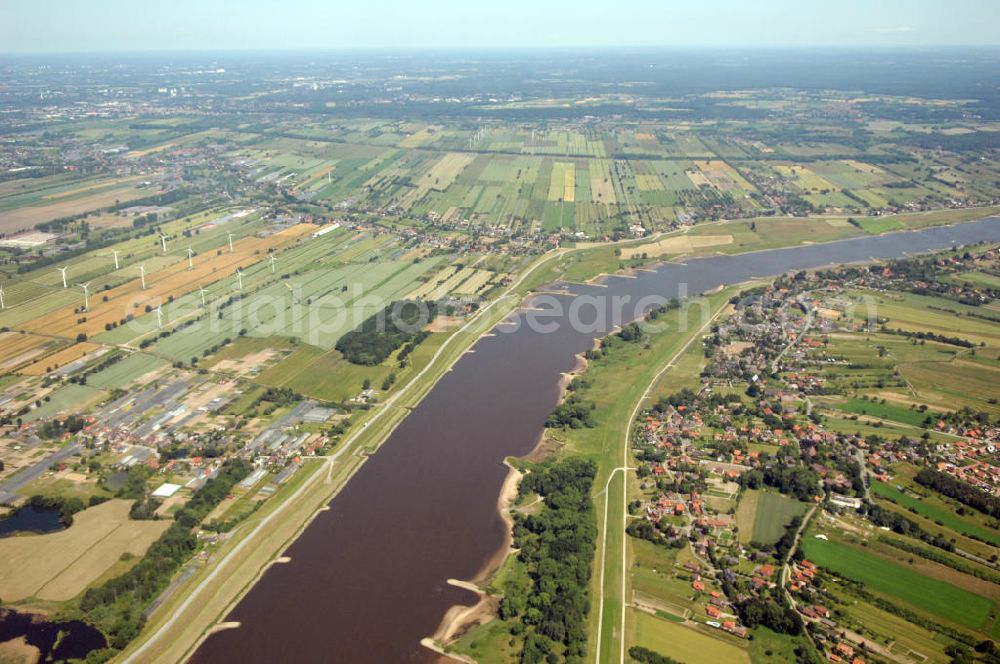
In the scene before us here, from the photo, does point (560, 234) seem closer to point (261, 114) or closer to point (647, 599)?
point (647, 599)

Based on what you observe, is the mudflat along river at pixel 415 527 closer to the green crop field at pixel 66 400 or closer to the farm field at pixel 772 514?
the farm field at pixel 772 514

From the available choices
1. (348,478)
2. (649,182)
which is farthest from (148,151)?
(348,478)

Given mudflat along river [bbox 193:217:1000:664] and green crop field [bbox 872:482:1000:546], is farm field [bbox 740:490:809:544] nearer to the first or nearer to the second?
green crop field [bbox 872:482:1000:546]

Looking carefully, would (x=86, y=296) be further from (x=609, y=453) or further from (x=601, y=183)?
(x=601, y=183)

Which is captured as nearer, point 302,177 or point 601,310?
point 601,310

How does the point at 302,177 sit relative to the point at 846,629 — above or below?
above

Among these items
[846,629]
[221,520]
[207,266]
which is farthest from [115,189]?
Result: [846,629]

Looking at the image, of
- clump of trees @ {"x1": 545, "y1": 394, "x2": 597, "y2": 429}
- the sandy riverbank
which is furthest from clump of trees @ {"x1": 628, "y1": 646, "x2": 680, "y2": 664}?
clump of trees @ {"x1": 545, "y1": 394, "x2": 597, "y2": 429}
